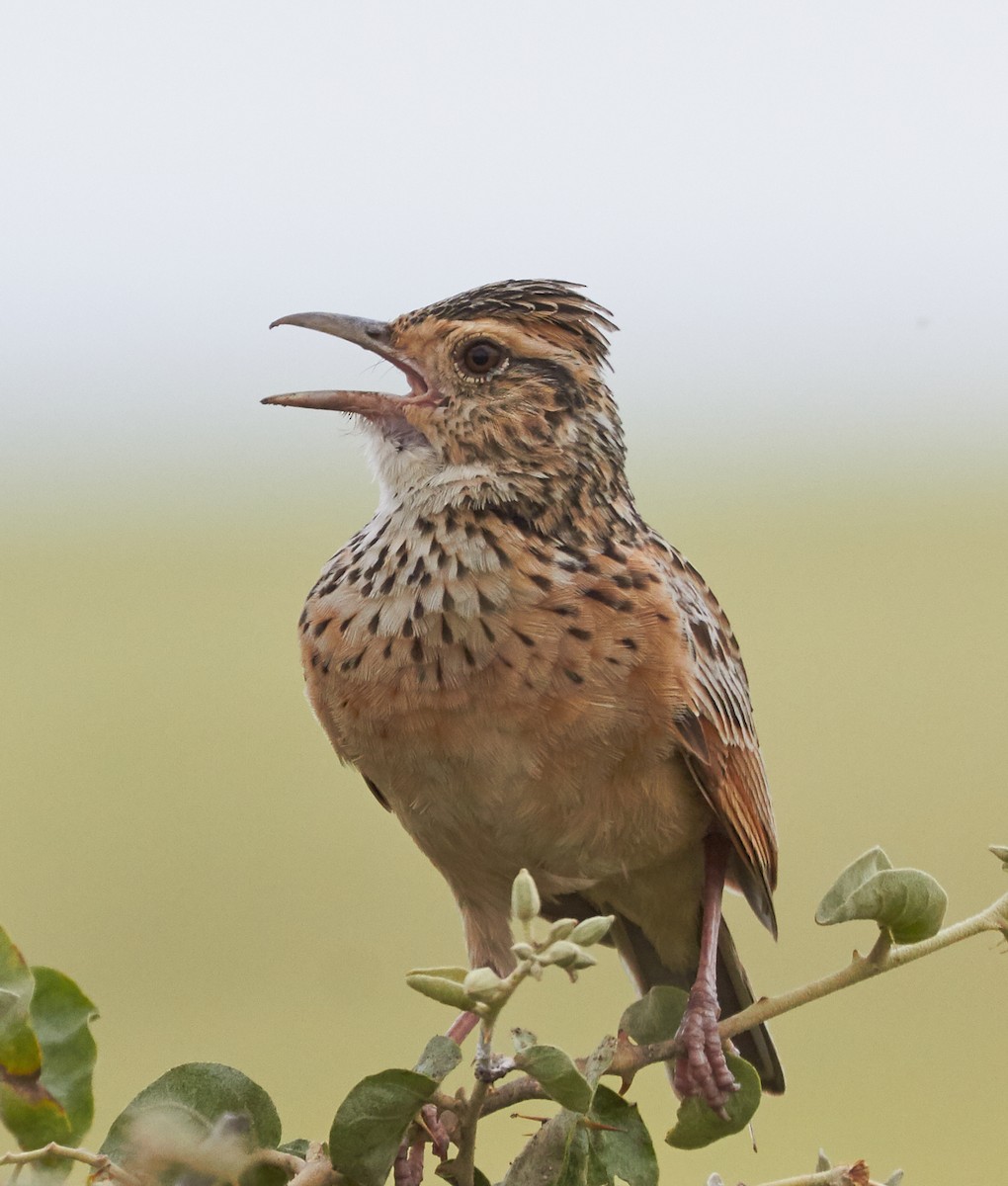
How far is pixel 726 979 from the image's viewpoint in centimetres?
357

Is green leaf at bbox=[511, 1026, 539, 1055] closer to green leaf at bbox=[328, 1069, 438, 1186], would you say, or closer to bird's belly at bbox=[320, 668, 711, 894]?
green leaf at bbox=[328, 1069, 438, 1186]

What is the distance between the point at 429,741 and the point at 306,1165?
1.23 metres

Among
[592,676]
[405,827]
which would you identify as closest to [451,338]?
[592,676]

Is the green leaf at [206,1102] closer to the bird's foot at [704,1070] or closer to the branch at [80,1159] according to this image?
the branch at [80,1159]

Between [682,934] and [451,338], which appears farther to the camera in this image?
[682,934]

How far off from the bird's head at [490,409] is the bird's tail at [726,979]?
1061mm

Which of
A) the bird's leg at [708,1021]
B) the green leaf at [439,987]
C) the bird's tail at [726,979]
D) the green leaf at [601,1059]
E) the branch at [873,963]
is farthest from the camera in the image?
the bird's tail at [726,979]

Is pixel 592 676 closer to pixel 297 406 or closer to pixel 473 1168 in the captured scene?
pixel 297 406

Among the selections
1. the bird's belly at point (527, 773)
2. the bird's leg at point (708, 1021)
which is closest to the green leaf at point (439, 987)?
the bird's leg at point (708, 1021)

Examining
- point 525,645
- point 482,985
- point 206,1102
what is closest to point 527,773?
point 525,645

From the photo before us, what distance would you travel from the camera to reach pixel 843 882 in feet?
6.23

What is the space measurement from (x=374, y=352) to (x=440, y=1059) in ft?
5.18

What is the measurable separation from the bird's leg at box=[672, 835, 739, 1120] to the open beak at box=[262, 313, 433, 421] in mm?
1160

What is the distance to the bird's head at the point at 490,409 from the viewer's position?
3.08 meters
